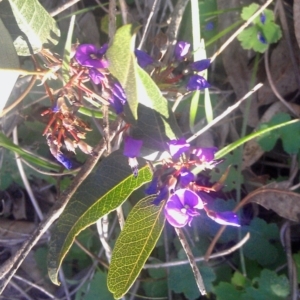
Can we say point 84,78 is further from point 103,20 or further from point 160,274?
point 160,274

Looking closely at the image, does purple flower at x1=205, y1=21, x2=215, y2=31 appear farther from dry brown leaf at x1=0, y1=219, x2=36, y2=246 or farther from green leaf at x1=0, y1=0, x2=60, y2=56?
dry brown leaf at x1=0, y1=219, x2=36, y2=246

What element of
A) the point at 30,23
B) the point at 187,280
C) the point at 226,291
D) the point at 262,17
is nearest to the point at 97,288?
the point at 187,280

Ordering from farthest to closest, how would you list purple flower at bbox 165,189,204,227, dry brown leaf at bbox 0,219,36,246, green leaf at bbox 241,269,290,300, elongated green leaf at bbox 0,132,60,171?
dry brown leaf at bbox 0,219,36,246 → green leaf at bbox 241,269,290,300 → elongated green leaf at bbox 0,132,60,171 → purple flower at bbox 165,189,204,227

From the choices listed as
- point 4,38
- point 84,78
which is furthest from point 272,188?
point 4,38

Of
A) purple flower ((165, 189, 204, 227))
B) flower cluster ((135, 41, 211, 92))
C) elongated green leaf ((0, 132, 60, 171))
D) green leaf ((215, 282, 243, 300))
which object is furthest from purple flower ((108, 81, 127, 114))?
green leaf ((215, 282, 243, 300))

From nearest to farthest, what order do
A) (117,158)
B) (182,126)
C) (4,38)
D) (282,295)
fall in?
(4,38) → (117,158) → (282,295) → (182,126)

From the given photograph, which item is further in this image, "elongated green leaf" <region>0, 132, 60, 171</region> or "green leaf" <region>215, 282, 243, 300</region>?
"green leaf" <region>215, 282, 243, 300</region>

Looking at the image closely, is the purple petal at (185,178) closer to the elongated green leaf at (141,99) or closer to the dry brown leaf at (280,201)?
the elongated green leaf at (141,99)

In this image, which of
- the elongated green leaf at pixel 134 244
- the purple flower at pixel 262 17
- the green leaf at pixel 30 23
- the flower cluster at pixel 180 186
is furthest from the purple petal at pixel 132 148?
the purple flower at pixel 262 17
